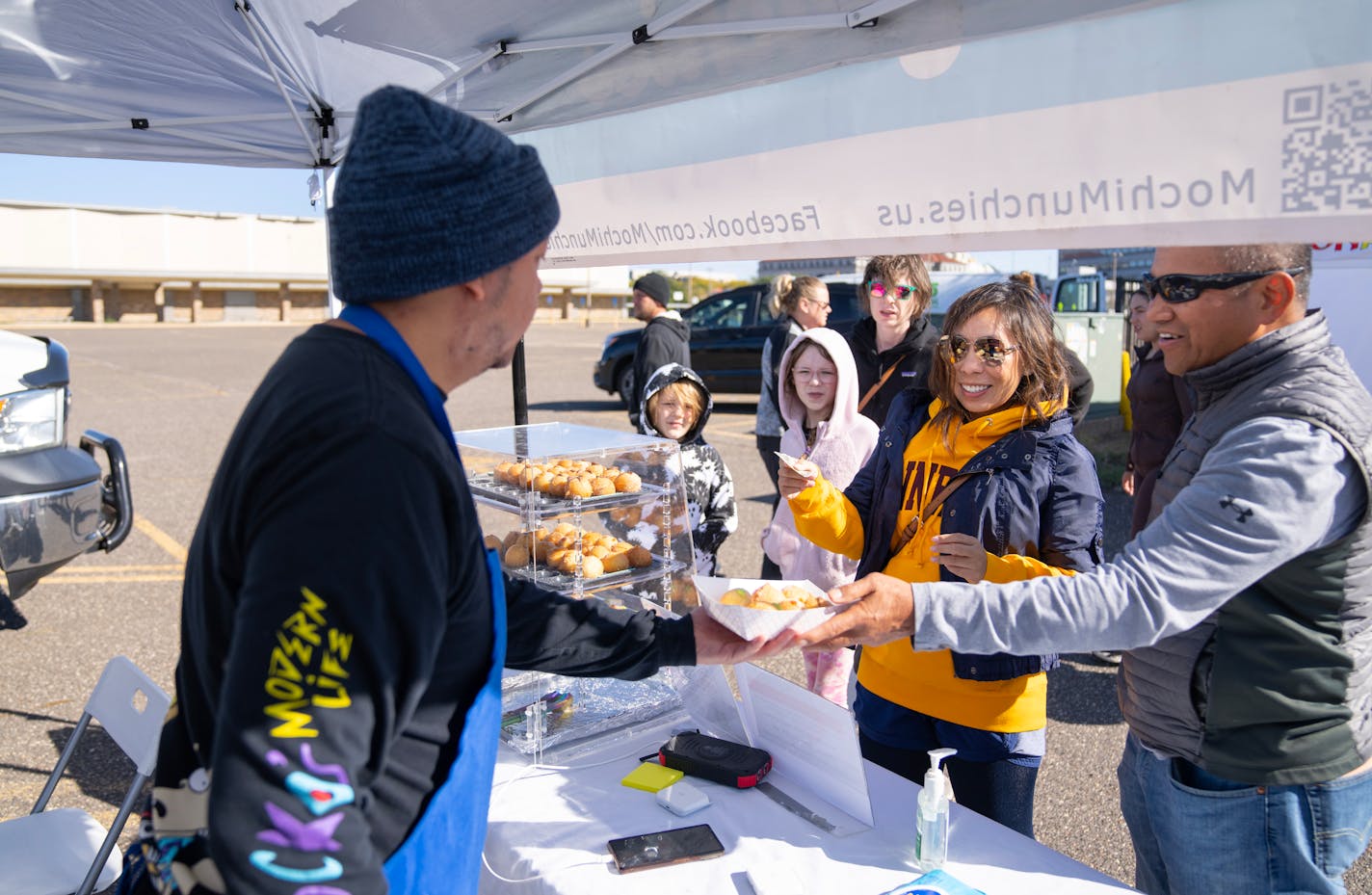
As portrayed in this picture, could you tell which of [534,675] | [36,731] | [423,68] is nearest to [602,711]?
[534,675]

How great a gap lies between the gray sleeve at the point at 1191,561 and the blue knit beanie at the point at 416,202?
105 cm

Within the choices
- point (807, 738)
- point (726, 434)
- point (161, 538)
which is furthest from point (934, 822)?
point (726, 434)

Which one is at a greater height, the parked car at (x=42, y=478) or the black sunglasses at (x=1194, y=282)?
the black sunglasses at (x=1194, y=282)

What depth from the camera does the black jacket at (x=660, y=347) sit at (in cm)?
652

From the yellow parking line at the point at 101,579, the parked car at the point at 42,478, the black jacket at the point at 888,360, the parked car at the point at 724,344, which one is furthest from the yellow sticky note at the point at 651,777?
the parked car at the point at 724,344

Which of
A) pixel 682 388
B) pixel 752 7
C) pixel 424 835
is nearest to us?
pixel 424 835

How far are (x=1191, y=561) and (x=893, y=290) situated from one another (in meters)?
3.02

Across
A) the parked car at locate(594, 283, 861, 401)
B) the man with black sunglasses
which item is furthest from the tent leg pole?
the parked car at locate(594, 283, 861, 401)

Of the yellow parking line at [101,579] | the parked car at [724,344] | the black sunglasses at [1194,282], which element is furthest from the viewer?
the parked car at [724,344]

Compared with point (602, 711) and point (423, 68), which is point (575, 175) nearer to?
point (423, 68)

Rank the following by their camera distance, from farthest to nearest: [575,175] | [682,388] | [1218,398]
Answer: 1. [682,388]
2. [575,175]
3. [1218,398]

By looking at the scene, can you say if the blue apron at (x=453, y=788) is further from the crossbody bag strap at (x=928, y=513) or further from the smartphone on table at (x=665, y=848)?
the crossbody bag strap at (x=928, y=513)

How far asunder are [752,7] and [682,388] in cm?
195

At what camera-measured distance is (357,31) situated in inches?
123
